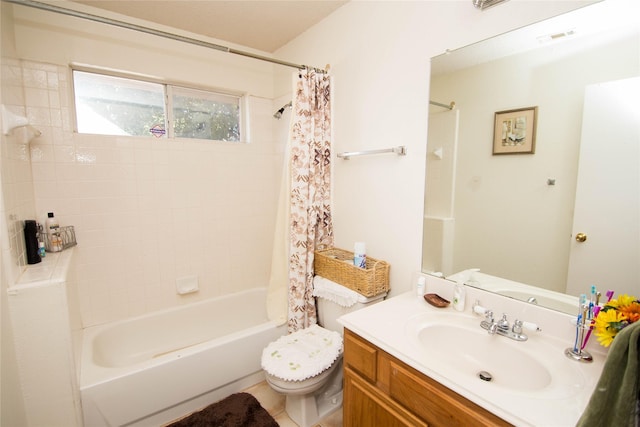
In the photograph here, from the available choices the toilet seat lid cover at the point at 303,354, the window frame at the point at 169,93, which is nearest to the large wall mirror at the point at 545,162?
the toilet seat lid cover at the point at 303,354

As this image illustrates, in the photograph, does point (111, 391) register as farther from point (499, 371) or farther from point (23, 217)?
point (499, 371)

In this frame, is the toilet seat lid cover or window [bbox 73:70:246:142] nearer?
the toilet seat lid cover

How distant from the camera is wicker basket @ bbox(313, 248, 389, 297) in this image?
1.62 meters

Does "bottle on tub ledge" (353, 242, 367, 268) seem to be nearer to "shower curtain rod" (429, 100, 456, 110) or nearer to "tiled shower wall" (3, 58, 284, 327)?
"shower curtain rod" (429, 100, 456, 110)

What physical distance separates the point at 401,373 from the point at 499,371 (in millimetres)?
379

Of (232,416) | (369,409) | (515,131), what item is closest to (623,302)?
(515,131)

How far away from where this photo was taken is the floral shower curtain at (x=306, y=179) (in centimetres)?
192

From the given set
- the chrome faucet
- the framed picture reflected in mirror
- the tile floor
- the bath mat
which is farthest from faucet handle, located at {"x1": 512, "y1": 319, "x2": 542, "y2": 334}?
the bath mat

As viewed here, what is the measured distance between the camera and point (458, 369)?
1.01 meters

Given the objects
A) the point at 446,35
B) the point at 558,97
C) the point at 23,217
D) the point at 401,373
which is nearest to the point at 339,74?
the point at 446,35

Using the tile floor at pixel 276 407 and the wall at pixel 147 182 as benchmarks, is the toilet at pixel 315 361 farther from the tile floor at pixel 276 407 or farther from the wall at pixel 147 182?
the wall at pixel 147 182

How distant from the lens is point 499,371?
107 cm

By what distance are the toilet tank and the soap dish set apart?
328 mm

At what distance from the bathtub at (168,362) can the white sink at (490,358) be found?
1158 millimetres
